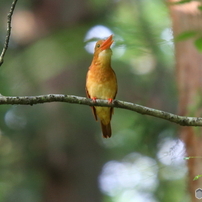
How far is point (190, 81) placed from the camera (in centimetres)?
508

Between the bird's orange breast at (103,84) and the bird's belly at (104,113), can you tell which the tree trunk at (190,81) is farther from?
the bird's orange breast at (103,84)

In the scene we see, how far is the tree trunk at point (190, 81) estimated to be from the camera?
4.68 metres

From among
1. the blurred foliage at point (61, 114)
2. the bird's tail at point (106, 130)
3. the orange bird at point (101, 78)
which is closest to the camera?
the orange bird at point (101, 78)

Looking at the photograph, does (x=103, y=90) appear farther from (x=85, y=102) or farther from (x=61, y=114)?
(x=61, y=114)

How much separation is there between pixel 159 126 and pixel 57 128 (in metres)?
1.94

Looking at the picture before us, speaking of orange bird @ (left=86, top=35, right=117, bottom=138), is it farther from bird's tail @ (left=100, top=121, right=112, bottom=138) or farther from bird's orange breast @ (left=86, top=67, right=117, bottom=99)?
bird's tail @ (left=100, top=121, right=112, bottom=138)

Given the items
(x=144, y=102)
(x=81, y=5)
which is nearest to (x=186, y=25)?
(x=144, y=102)

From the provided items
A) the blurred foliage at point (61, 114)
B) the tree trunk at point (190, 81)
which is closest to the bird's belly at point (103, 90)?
the tree trunk at point (190, 81)

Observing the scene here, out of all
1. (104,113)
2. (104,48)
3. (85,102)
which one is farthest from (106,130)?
(85,102)

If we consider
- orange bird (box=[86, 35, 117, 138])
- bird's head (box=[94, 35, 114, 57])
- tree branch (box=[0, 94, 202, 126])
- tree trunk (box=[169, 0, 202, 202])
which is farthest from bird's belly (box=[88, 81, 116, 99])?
tree branch (box=[0, 94, 202, 126])

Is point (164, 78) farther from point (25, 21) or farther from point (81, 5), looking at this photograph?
point (25, 21)

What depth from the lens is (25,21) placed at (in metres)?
7.58

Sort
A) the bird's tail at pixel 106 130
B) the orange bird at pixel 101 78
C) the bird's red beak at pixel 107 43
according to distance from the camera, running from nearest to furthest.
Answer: the bird's red beak at pixel 107 43, the orange bird at pixel 101 78, the bird's tail at pixel 106 130

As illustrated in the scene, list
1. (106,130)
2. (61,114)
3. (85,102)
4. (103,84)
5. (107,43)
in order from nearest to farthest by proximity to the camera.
→ (85,102), (107,43), (103,84), (106,130), (61,114)
